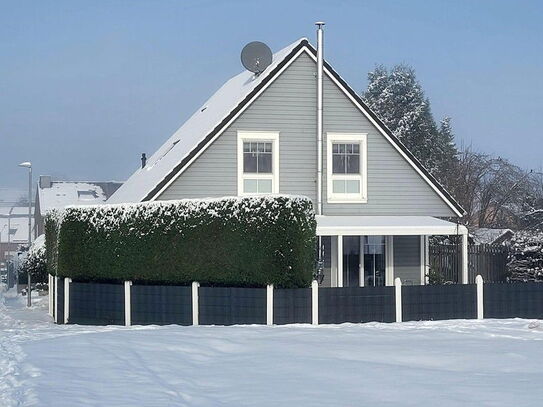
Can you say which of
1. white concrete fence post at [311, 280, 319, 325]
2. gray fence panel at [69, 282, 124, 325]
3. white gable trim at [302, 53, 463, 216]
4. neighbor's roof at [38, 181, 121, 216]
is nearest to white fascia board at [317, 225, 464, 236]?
white gable trim at [302, 53, 463, 216]

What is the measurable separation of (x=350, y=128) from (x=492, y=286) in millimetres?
7588

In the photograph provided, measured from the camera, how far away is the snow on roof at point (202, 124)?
26156 mm

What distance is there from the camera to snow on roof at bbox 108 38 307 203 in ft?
85.8

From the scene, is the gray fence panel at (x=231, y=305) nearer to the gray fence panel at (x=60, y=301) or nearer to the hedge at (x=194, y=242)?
the hedge at (x=194, y=242)

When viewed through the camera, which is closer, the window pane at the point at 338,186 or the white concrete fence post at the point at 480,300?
the white concrete fence post at the point at 480,300

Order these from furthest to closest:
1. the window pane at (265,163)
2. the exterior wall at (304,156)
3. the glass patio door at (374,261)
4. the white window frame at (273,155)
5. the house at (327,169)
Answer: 1. the glass patio door at (374,261)
2. the window pane at (265,163)
3. the white window frame at (273,155)
4. the exterior wall at (304,156)
5. the house at (327,169)

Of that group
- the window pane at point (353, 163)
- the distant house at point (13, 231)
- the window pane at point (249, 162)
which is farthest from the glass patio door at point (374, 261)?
the distant house at point (13, 231)

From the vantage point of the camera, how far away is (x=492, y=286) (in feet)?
68.8

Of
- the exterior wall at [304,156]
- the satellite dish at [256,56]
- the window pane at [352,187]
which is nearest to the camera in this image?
the exterior wall at [304,156]

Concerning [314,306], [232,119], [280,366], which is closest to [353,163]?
[232,119]

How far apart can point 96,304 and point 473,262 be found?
12445 mm

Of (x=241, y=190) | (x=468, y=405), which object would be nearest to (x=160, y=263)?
(x=241, y=190)

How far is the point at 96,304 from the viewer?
75.0ft

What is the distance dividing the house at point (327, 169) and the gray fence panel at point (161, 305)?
12.8 ft
